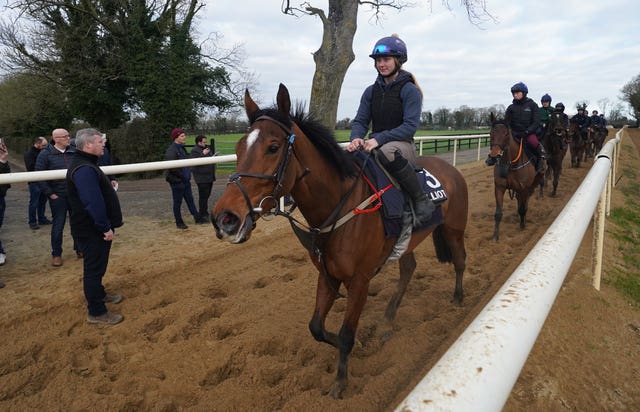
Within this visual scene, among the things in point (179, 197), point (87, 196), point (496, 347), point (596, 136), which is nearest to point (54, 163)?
point (179, 197)

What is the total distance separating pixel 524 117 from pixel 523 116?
Result: 0.09ft

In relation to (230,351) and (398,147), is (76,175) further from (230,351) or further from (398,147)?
(398,147)

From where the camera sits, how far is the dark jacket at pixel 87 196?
3.54m

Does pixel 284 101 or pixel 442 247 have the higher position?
pixel 284 101

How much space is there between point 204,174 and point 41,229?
294 cm

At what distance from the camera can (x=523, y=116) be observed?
7578 mm

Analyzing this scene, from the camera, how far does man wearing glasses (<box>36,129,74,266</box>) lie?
4906 millimetres

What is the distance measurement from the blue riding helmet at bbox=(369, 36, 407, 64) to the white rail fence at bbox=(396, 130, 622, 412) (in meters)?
2.25

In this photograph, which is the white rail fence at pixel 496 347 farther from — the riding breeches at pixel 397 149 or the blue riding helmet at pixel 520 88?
the blue riding helmet at pixel 520 88

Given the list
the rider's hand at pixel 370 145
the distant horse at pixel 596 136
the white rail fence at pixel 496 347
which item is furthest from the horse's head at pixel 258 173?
the distant horse at pixel 596 136

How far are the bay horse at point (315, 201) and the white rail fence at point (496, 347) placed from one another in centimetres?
135

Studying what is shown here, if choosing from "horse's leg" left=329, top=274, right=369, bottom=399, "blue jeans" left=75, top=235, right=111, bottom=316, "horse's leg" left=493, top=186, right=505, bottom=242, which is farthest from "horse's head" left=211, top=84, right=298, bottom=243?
"horse's leg" left=493, top=186, right=505, bottom=242

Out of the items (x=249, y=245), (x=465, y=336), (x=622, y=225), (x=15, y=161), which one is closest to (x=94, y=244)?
(x=249, y=245)

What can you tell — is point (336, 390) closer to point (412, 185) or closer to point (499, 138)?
point (412, 185)
